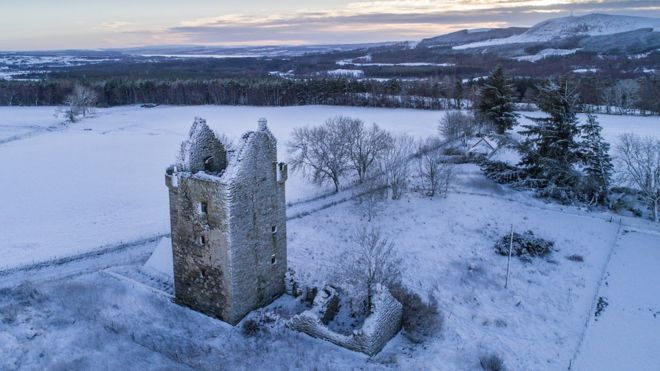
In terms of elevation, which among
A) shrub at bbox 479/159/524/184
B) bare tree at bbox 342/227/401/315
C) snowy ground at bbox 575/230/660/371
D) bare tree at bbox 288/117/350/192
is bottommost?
snowy ground at bbox 575/230/660/371

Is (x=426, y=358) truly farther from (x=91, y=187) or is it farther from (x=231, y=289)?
(x=91, y=187)

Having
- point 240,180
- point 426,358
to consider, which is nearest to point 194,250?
point 240,180

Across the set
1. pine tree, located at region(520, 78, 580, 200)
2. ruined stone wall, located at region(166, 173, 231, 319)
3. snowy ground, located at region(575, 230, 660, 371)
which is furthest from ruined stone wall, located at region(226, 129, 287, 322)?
pine tree, located at region(520, 78, 580, 200)

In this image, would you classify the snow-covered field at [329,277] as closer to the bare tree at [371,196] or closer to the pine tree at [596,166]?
the bare tree at [371,196]

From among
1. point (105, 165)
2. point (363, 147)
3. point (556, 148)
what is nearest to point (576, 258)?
point (556, 148)

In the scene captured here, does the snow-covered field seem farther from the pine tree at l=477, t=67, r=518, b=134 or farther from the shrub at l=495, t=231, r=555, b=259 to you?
the pine tree at l=477, t=67, r=518, b=134

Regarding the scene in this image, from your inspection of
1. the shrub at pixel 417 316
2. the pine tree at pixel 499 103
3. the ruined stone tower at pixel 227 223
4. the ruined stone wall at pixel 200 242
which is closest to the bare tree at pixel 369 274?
the shrub at pixel 417 316
